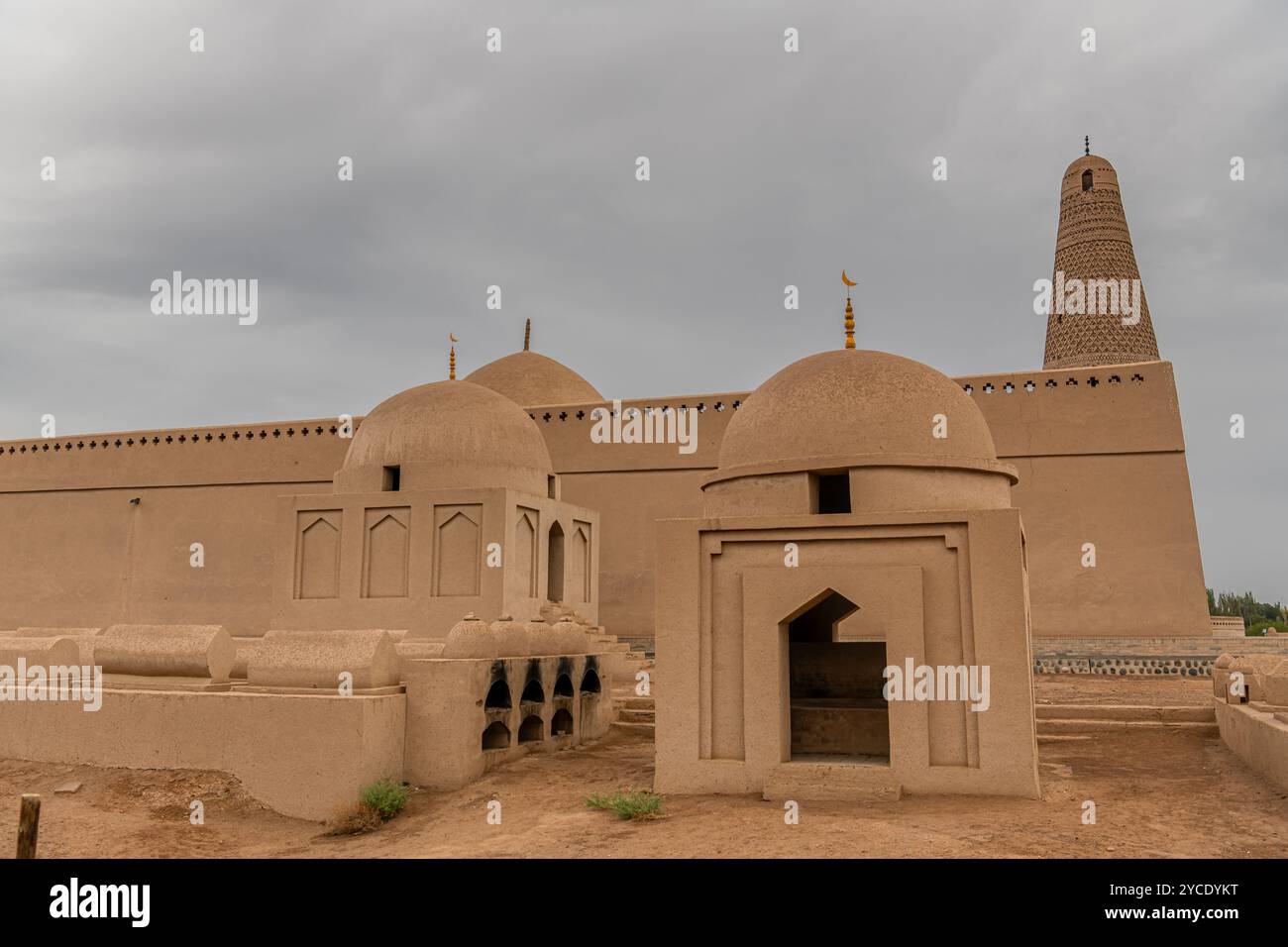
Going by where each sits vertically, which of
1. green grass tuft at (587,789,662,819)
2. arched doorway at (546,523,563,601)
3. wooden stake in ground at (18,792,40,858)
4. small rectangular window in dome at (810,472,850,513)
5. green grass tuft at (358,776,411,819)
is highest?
small rectangular window in dome at (810,472,850,513)

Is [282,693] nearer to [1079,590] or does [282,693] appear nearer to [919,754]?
[919,754]

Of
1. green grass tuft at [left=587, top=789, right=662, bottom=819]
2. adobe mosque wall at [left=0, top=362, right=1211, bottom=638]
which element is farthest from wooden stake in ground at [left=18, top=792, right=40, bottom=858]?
adobe mosque wall at [left=0, top=362, right=1211, bottom=638]

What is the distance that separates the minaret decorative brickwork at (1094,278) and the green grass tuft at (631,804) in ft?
54.2

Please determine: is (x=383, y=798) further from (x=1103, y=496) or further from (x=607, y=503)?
(x=1103, y=496)

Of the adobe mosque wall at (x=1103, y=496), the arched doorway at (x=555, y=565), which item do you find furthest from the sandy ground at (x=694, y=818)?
the adobe mosque wall at (x=1103, y=496)

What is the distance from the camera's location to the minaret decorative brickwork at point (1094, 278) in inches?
820

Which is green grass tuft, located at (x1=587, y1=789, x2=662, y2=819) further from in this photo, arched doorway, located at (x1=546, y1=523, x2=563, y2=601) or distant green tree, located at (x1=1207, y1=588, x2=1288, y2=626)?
distant green tree, located at (x1=1207, y1=588, x2=1288, y2=626)

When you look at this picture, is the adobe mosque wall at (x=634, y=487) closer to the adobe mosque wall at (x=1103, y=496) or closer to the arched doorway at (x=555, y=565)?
the adobe mosque wall at (x=1103, y=496)

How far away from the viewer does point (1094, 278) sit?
2150 cm

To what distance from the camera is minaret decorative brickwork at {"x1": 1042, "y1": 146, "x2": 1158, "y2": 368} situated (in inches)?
820

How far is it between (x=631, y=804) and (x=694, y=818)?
47 cm

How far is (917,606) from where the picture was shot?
7586 millimetres

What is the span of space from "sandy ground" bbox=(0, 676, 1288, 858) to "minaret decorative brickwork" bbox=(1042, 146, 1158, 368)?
41.7 feet
